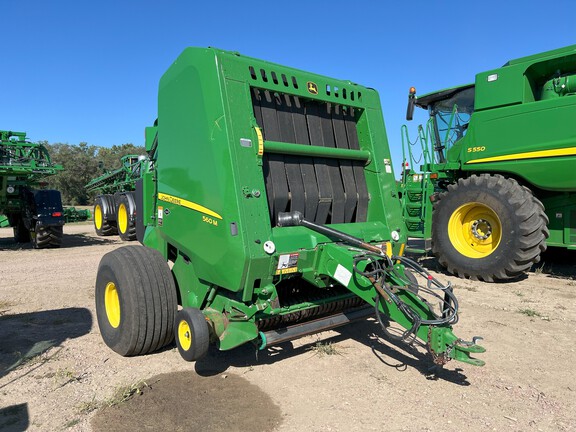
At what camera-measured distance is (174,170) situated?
3.82 meters

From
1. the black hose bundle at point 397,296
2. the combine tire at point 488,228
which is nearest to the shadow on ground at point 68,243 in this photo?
the combine tire at point 488,228

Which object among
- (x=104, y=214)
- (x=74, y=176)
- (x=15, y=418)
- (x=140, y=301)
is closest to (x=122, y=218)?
(x=104, y=214)

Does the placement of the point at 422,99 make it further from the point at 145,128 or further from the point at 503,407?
the point at 503,407

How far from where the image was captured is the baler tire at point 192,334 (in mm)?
3123

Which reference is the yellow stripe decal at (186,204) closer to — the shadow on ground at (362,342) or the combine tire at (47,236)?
the shadow on ground at (362,342)

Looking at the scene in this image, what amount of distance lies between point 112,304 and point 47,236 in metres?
7.87

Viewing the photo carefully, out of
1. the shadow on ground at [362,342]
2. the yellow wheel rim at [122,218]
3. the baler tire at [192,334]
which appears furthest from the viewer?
the yellow wheel rim at [122,218]

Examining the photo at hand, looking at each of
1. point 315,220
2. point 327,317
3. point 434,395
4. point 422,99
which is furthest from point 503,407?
point 422,99

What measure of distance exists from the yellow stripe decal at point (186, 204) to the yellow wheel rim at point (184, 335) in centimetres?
86

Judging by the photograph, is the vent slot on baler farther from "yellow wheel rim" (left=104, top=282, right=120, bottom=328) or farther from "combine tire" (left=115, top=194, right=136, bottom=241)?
"combine tire" (left=115, top=194, right=136, bottom=241)

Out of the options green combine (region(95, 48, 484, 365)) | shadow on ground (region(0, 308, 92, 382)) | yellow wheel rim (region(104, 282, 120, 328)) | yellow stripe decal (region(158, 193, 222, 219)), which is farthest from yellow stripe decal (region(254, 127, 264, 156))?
shadow on ground (region(0, 308, 92, 382))

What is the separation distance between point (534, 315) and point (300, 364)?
3.03m

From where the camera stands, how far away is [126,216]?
42.2 ft

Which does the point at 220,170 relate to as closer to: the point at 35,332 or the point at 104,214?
the point at 35,332
